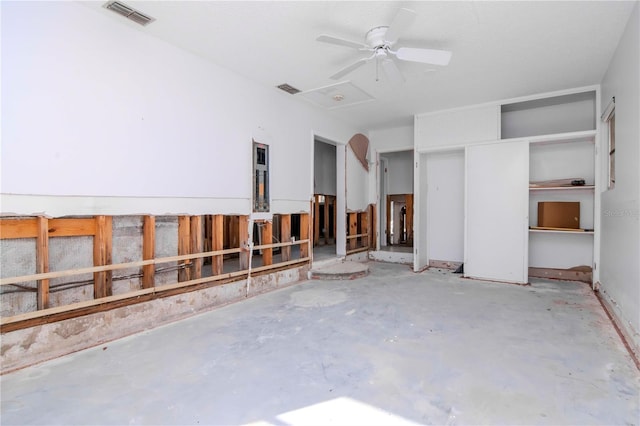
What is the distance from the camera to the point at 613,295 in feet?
11.6

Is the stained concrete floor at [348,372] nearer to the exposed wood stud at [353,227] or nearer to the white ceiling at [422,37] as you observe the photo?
the white ceiling at [422,37]

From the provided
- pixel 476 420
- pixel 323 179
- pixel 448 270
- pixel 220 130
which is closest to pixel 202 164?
pixel 220 130

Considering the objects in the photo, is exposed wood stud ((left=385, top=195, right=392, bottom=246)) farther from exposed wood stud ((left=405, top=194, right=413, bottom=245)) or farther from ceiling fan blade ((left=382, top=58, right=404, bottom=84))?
ceiling fan blade ((left=382, top=58, right=404, bottom=84))

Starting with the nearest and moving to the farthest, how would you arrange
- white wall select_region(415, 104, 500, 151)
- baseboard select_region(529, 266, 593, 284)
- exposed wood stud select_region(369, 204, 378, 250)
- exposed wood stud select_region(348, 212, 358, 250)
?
1. baseboard select_region(529, 266, 593, 284)
2. white wall select_region(415, 104, 500, 151)
3. exposed wood stud select_region(348, 212, 358, 250)
4. exposed wood stud select_region(369, 204, 378, 250)

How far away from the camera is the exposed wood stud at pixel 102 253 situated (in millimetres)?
2850

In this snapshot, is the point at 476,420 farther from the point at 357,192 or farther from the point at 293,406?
the point at 357,192

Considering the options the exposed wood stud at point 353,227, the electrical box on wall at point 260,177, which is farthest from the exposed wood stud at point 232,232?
the exposed wood stud at point 353,227

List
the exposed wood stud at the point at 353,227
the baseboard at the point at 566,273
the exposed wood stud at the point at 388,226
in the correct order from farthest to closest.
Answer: the exposed wood stud at the point at 388,226 < the exposed wood stud at the point at 353,227 < the baseboard at the point at 566,273

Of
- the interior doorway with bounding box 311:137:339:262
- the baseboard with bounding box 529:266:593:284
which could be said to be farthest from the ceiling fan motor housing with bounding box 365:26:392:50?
the interior doorway with bounding box 311:137:339:262

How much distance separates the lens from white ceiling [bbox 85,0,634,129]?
278 centimetres

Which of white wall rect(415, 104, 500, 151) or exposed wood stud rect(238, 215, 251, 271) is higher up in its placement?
white wall rect(415, 104, 500, 151)

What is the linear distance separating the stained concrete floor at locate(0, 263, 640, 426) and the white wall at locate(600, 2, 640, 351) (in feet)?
1.10

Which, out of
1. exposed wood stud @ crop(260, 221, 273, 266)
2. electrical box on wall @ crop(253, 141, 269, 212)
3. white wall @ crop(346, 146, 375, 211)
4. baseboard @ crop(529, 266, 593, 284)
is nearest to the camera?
electrical box on wall @ crop(253, 141, 269, 212)

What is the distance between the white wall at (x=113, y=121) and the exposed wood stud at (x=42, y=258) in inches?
5.0
